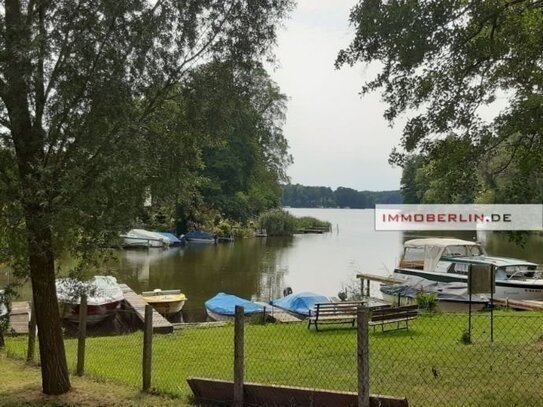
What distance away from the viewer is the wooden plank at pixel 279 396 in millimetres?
5145

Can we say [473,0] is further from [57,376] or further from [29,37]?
[57,376]

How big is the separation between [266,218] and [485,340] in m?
58.7

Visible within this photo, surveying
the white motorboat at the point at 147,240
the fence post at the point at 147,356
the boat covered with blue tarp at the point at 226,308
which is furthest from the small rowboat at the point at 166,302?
the white motorboat at the point at 147,240

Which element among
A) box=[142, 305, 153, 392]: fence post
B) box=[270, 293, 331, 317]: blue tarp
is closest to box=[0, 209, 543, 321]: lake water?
box=[270, 293, 331, 317]: blue tarp

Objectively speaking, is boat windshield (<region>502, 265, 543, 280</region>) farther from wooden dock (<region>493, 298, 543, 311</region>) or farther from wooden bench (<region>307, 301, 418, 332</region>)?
wooden bench (<region>307, 301, 418, 332</region>)

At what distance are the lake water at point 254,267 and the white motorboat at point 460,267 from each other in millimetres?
1862

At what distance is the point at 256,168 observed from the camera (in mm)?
66500

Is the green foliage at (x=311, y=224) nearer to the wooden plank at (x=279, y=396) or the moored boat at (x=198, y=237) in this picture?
the moored boat at (x=198, y=237)

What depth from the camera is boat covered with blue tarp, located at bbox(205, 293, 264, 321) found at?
63.6ft

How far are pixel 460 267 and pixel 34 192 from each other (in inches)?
748

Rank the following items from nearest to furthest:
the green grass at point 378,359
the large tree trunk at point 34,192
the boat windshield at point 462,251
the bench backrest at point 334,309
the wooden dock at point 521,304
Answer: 1. the large tree trunk at point 34,192
2. the green grass at point 378,359
3. the bench backrest at point 334,309
4. the wooden dock at point 521,304
5. the boat windshield at point 462,251

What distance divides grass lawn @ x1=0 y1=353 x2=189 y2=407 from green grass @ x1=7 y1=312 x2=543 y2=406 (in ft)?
1.04

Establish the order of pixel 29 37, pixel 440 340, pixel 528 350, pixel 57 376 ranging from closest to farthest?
1. pixel 29 37
2. pixel 57 376
3. pixel 528 350
4. pixel 440 340

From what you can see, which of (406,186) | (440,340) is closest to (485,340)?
(440,340)
